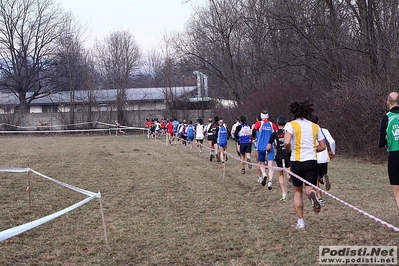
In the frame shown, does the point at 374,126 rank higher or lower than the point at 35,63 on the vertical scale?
lower

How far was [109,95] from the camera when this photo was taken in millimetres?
61125

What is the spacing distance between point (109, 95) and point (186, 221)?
5365cm

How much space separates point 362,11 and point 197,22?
22.5 meters

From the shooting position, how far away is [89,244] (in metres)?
7.36

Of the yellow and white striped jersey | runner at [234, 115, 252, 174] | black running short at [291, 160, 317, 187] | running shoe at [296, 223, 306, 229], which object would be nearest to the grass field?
running shoe at [296, 223, 306, 229]

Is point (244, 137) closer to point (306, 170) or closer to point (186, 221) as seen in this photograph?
point (186, 221)

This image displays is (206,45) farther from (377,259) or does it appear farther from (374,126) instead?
(377,259)

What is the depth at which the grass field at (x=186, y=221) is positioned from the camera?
6641mm

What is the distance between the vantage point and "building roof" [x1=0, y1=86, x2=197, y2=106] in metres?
57.2

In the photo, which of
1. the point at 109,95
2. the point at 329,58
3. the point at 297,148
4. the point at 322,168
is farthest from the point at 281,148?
the point at 109,95

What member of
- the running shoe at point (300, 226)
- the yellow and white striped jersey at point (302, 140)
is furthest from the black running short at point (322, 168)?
the yellow and white striped jersey at point (302, 140)

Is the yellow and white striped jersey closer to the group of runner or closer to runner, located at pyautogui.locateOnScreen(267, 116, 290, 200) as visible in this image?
the group of runner

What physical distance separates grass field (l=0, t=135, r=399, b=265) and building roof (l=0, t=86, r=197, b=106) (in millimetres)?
41350

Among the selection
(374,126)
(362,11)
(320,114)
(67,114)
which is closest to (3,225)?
(374,126)
